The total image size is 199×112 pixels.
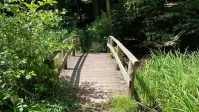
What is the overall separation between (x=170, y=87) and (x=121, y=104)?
868 mm

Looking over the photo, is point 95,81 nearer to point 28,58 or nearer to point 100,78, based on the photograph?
point 100,78

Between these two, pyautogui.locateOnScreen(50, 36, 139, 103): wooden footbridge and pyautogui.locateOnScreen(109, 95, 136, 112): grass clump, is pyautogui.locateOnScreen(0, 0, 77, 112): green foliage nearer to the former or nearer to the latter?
pyautogui.locateOnScreen(50, 36, 139, 103): wooden footbridge

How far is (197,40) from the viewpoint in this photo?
12.0 meters

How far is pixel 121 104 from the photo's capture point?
3.82 metres

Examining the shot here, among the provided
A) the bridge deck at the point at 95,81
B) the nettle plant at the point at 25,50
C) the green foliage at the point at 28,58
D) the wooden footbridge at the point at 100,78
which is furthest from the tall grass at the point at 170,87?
the nettle plant at the point at 25,50

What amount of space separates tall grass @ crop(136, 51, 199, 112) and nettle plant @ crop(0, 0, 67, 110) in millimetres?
1803

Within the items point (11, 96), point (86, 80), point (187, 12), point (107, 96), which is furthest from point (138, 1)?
point (11, 96)

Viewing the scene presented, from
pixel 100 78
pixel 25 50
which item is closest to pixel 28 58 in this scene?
pixel 25 50

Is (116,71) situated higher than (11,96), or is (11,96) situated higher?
(11,96)

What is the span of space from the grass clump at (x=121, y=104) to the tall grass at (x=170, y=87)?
387mm

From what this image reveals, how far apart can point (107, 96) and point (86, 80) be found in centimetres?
112

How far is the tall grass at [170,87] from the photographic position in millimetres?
3188

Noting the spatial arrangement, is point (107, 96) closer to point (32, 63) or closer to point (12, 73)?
point (32, 63)

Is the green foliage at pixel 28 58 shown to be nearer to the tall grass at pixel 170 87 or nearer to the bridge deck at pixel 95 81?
the bridge deck at pixel 95 81
